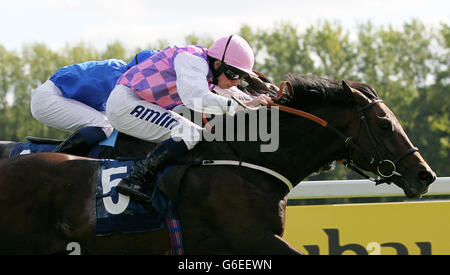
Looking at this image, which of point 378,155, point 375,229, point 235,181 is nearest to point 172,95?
point 235,181

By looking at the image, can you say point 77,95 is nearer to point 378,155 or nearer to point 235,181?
point 235,181

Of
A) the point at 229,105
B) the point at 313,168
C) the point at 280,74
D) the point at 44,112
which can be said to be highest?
the point at 280,74

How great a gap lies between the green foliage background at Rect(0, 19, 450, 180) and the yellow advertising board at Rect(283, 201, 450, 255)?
30646mm

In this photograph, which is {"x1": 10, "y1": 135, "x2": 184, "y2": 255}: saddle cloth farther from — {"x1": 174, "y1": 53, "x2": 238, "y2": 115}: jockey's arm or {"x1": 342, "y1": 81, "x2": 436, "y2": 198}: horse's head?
{"x1": 342, "y1": 81, "x2": 436, "y2": 198}: horse's head

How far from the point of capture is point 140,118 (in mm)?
4172

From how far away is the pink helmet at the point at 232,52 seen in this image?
4105mm

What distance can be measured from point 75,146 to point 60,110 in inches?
28.4

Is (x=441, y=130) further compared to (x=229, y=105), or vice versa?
(x=441, y=130)

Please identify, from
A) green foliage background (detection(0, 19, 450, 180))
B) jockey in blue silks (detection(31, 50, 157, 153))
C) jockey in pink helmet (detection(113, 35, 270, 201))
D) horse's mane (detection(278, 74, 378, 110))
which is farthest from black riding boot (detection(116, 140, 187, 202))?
green foliage background (detection(0, 19, 450, 180))

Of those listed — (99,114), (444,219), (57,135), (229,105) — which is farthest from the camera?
(57,135)

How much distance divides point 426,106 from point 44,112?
34.4 meters
